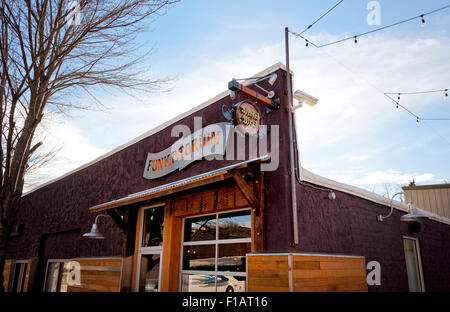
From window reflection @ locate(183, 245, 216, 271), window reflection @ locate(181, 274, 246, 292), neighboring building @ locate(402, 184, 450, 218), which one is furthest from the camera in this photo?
neighboring building @ locate(402, 184, 450, 218)

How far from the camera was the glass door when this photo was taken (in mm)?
7281

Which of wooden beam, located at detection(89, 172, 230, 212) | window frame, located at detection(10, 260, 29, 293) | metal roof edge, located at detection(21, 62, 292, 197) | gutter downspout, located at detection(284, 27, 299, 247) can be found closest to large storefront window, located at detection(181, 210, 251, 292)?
gutter downspout, located at detection(284, 27, 299, 247)

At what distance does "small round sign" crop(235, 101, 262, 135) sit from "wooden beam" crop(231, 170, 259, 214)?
79 cm

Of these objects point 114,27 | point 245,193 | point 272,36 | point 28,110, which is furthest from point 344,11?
point 28,110

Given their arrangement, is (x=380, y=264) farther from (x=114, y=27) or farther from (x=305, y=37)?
(x=114, y=27)

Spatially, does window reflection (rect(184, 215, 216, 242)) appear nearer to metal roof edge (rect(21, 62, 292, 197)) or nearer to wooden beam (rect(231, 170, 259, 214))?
wooden beam (rect(231, 170, 259, 214))

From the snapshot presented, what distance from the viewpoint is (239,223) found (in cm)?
589

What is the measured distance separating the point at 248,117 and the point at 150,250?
3.94 meters

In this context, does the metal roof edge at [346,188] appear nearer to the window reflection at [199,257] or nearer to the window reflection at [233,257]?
the window reflection at [233,257]

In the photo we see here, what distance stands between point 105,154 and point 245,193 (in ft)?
22.3

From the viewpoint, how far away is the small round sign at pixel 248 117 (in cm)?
528

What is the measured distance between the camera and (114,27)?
6582mm

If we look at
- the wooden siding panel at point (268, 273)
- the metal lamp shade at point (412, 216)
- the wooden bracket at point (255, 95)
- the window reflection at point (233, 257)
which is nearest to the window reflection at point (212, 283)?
the window reflection at point (233, 257)
